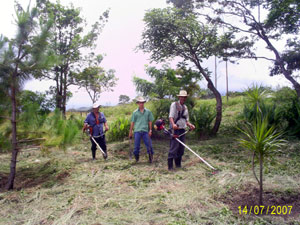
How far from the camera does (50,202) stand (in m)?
3.95

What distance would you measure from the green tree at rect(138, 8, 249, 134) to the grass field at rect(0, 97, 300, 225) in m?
4.52

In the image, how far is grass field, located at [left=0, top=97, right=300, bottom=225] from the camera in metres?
3.24

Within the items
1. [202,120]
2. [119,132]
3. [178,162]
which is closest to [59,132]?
[178,162]

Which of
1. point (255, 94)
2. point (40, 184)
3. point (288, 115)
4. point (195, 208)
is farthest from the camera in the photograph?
point (288, 115)

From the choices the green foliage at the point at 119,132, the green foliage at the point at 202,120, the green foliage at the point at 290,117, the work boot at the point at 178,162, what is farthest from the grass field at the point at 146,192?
the green foliage at the point at 119,132

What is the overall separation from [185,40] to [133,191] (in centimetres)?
699

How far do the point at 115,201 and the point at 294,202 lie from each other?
8.00 feet

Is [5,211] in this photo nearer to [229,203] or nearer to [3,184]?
[3,184]

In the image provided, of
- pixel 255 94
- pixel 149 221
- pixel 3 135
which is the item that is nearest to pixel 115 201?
pixel 149 221

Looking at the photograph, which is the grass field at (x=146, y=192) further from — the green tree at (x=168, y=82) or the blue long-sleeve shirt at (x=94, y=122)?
the green tree at (x=168, y=82)

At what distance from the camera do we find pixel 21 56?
4.70 metres

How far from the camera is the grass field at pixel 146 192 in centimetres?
324

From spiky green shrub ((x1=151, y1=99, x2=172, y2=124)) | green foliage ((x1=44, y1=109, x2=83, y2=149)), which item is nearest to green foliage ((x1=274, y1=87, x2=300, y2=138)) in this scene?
spiky green shrub ((x1=151, y1=99, x2=172, y2=124))

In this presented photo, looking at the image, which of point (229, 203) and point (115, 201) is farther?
point (115, 201)
